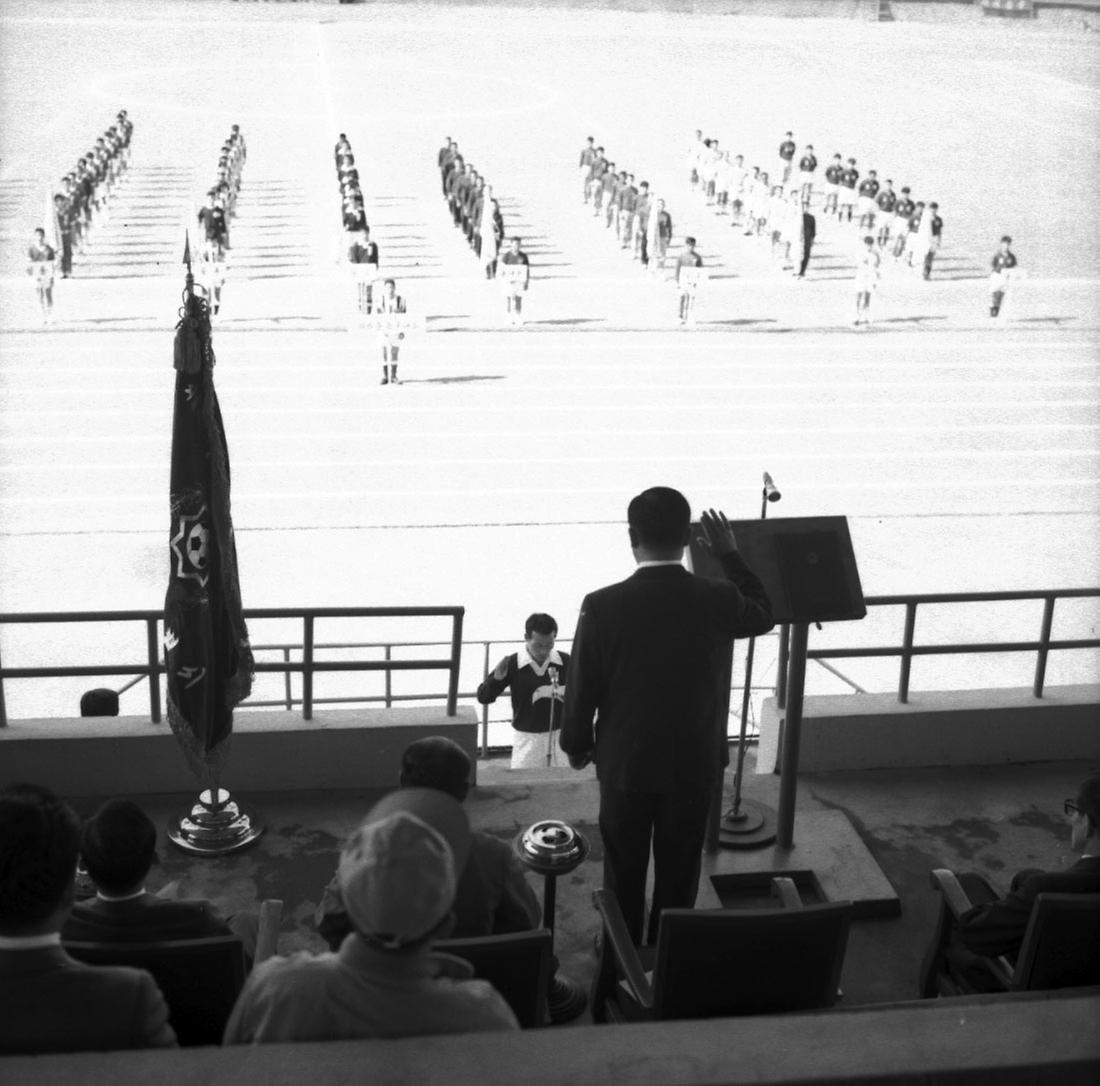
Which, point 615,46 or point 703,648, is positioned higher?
point 615,46

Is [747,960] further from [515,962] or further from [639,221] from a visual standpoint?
[639,221]

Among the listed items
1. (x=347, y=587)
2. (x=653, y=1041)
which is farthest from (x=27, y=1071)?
(x=347, y=587)

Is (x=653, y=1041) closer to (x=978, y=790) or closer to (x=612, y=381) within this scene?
(x=978, y=790)

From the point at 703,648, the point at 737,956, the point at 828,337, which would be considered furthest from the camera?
the point at 828,337

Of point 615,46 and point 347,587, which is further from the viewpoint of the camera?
point 615,46

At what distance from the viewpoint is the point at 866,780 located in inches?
243

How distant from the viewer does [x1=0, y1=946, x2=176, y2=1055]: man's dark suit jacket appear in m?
2.61

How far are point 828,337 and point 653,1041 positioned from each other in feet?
68.8

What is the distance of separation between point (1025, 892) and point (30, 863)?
2.47 m

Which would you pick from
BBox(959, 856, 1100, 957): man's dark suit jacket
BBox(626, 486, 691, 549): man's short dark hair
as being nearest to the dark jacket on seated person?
BBox(626, 486, 691, 549): man's short dark hair

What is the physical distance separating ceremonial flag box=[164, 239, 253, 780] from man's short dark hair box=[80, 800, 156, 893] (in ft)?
7.09

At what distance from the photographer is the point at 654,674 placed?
414 cm

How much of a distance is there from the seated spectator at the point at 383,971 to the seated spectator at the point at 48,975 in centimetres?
32

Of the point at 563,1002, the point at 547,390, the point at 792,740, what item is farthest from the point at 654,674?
the point at 547,390
